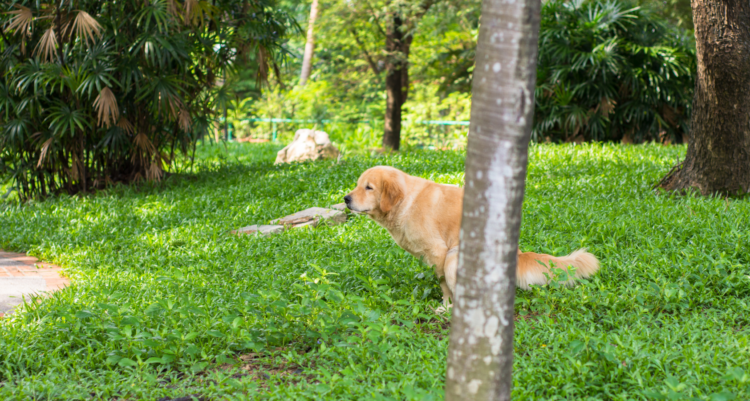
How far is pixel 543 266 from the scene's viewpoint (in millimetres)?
3488

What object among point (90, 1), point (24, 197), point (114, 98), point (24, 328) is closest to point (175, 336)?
point (24, 328)

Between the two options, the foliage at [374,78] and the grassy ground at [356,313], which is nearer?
the grassy ground at [356,313]

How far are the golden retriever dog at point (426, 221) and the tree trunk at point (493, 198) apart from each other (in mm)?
1562

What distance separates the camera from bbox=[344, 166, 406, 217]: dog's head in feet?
11.6

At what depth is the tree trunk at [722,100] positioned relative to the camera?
17.2 ft

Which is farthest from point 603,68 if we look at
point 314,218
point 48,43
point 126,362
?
point 126,362

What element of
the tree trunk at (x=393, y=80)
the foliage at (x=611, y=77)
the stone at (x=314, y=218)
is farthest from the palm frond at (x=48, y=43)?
the foliage at (x=611, y=77)

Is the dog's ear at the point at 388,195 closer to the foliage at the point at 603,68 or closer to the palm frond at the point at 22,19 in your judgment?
the palm frond at the point at 22,19

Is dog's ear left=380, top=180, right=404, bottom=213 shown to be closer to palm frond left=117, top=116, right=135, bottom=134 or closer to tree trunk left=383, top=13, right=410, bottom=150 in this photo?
palm frond left=117, top=116, right=135, bottom=134

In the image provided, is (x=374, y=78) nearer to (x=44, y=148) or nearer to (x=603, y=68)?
(x=603, y=68)

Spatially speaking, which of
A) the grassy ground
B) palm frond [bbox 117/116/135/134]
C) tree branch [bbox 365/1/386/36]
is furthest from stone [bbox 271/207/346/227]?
tree branch [bbox 365/1/386/36]

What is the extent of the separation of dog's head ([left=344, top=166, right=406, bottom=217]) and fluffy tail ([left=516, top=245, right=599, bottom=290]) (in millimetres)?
894

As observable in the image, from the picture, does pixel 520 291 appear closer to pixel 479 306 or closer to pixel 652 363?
pixel 652 363

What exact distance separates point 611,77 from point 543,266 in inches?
304
